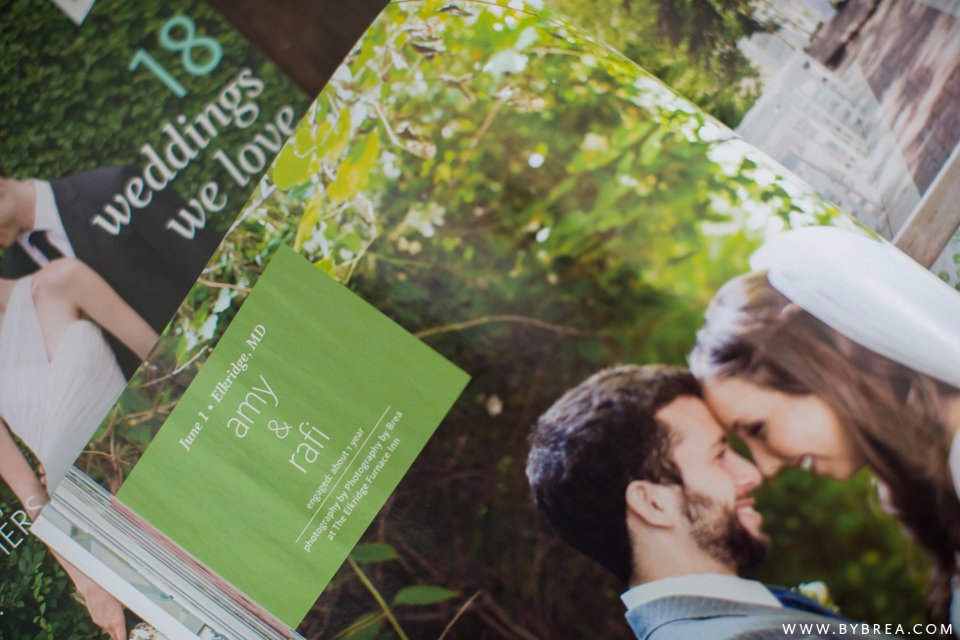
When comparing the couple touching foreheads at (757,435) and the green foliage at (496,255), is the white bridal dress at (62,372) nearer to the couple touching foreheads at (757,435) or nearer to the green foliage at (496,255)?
the green foliage at (496,255)

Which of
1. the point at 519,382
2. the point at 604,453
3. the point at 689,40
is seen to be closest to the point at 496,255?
the point at 519,382

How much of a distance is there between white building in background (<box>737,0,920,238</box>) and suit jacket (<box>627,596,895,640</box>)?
724 millimetres

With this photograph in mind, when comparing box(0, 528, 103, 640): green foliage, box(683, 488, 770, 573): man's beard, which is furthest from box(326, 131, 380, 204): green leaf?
box(0, 528, 103, 640): green foliage

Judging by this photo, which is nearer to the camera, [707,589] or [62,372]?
[707,589]

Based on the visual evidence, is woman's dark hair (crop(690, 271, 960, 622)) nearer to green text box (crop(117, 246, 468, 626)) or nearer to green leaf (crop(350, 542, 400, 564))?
green text box (crop(117, 246, 468, 626))

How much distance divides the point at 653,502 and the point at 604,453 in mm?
77

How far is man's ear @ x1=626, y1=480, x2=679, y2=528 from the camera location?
84 centimetres

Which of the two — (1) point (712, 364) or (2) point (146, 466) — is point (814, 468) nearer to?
(1) point (712, 364)

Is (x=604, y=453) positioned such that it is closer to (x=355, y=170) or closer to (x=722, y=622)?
(x=722, y=622)

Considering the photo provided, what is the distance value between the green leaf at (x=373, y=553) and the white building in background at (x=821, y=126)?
0.91 meters

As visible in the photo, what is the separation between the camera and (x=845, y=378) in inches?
32.3

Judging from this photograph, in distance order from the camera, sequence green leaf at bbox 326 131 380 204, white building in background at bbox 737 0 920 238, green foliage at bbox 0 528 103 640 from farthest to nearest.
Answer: white building in background at bbox 737 0 920 238, green foliage at bbox 0 528 103 640, green leaf at bbox 326 131 380 204

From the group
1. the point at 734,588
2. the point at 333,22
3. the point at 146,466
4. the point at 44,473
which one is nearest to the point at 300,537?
the point at 146,466

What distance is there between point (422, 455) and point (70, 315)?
0.50m
